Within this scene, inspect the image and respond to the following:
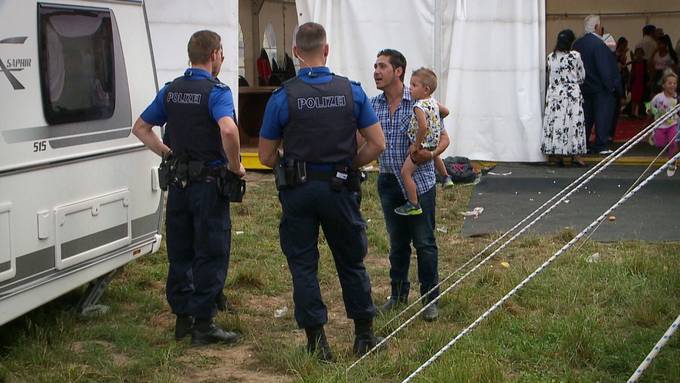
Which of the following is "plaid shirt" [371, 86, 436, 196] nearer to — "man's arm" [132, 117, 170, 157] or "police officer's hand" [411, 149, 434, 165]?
"police officer's hand" [411, 149, 434, 165]

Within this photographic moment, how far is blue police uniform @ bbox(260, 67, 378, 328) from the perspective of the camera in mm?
5113

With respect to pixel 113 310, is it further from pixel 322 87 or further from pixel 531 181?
pixel 531 181

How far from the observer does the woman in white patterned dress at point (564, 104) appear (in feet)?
39.3

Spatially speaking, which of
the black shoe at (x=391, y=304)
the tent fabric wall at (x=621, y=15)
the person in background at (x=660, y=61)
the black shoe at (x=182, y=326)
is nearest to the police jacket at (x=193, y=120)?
the black shoe at (x=182, y=326)

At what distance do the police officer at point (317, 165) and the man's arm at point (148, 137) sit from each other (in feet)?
2.86

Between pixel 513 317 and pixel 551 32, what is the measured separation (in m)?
15.5

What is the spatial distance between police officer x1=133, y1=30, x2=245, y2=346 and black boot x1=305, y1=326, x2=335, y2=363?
73 cm

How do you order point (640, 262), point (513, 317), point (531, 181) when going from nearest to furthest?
1. point (513, 317)
2. point (640, 262)
3. point (531, 181)

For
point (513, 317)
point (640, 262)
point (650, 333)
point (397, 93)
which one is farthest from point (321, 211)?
point (640, 262)

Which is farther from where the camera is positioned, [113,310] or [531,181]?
[531,181]

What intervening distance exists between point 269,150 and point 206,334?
128cm

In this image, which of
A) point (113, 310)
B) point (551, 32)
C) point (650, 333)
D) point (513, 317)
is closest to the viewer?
point (650, 333)

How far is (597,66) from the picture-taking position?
12.8 meters

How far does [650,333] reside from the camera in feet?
18.8
